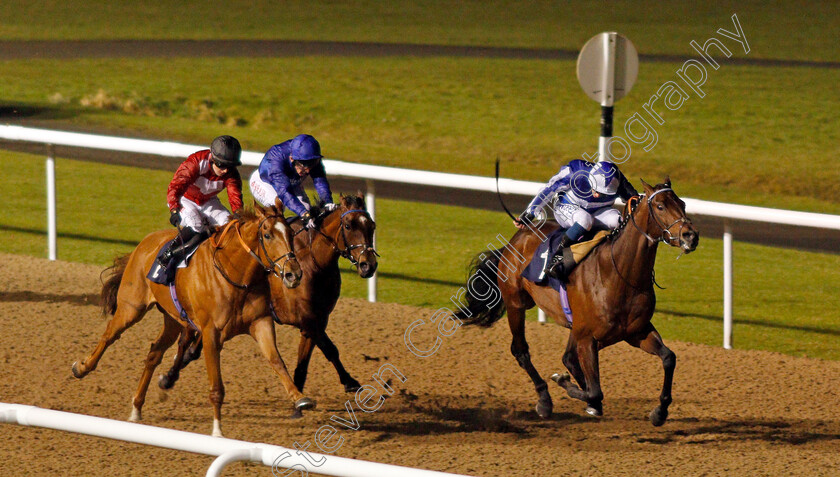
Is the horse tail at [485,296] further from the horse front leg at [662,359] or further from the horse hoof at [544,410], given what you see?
the horse front leg at [662,359]

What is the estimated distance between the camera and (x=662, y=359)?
234 inches

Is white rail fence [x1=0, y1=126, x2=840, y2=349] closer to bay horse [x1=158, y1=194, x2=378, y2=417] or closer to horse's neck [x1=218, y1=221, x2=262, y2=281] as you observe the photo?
bay horse [x1=158, y1=194, x2=378, y2=417]

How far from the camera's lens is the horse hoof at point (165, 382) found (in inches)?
255

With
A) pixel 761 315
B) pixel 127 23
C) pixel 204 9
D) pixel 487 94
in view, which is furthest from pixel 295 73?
pixel 761 315

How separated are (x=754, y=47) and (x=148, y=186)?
1618cm

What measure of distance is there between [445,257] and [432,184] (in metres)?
1.93

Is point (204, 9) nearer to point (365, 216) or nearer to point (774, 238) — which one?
point (774, 238)

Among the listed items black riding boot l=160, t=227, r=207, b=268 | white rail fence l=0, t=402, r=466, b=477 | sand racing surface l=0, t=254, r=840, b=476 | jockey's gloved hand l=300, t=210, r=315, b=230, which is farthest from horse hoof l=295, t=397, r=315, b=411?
white rail fence l=0, t=402, r=466, b=477

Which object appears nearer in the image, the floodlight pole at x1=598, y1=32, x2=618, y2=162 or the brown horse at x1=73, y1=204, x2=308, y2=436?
the brown horse at x1=73, y1=204, x2=308, y2=436

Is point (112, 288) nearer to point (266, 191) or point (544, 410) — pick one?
point (266, 191)

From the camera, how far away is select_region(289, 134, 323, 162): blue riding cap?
6.54 metres

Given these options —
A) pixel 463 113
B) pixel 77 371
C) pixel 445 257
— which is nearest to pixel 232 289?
pixel 77 371

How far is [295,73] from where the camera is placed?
71.1ft

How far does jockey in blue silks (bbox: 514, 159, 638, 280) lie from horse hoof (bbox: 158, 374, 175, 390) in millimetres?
2167
